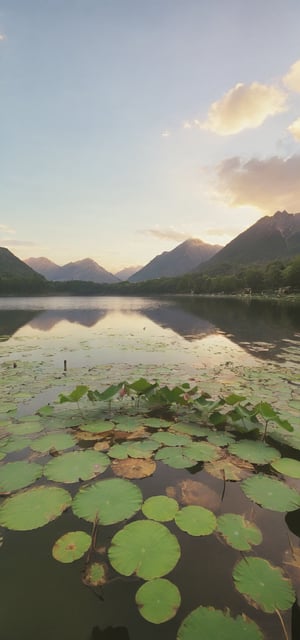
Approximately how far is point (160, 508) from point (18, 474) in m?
2.12

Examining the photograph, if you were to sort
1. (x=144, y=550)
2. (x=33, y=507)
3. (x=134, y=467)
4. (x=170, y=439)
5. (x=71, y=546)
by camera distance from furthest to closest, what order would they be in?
1. (x=170, y=439)
2. (x=134, y=467)
3. (x=33, y=507)
4. (x=71, y=546)
5. (x=144, y=550)

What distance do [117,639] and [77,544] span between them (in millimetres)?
903

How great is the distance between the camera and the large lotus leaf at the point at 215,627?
2.17 meters

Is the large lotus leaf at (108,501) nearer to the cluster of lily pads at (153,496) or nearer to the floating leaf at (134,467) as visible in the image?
the cluster of lily pads at (153,496)

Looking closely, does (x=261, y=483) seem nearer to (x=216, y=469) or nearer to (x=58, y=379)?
(x=216, y=469)

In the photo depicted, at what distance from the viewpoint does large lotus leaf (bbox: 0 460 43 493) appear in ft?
13.0

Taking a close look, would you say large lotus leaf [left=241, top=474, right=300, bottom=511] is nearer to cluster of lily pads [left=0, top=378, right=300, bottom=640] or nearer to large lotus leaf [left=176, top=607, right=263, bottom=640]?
cluster of lily pads [left=0, top=378, right=300, bottom=640]

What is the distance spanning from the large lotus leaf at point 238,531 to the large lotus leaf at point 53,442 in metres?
2.77

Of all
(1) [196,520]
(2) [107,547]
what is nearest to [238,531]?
(1) [196,520]

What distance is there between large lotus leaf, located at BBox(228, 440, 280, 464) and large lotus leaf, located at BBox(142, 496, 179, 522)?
167 cm

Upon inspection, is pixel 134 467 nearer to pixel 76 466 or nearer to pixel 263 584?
pixel 76 466

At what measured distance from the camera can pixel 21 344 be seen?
17422mm

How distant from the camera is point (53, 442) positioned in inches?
204

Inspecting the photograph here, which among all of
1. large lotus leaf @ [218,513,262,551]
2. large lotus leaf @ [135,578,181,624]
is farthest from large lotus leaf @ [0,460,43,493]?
large lotus leaf @ [218,513,262,551]
